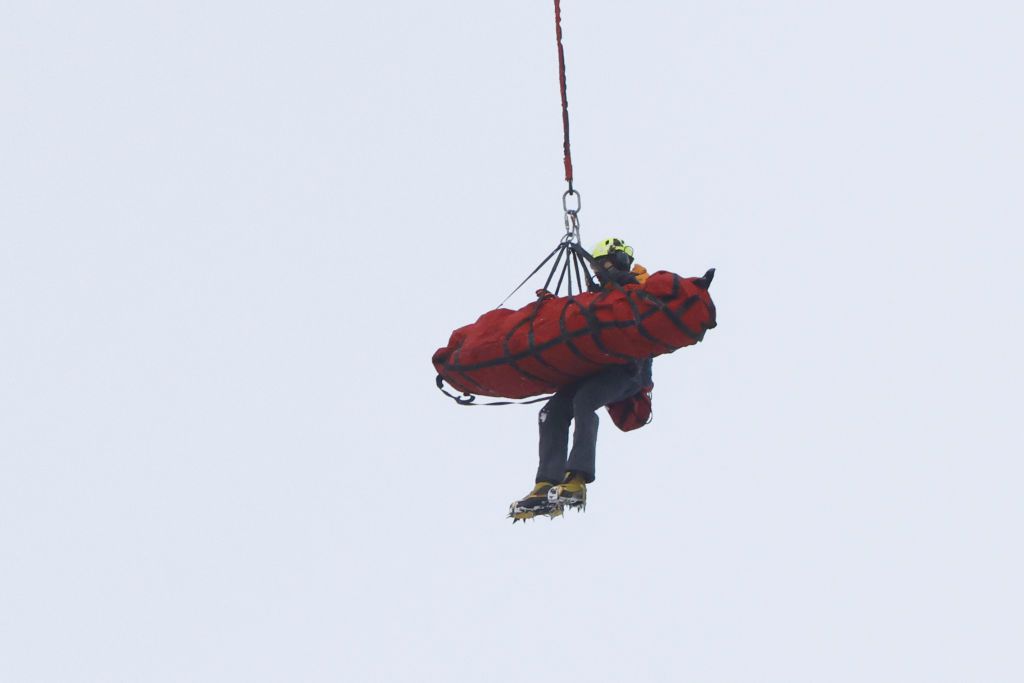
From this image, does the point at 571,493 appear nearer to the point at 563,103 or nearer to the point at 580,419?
the point at 580,419

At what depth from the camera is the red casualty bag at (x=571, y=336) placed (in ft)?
32.2

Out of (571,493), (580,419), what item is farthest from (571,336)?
(571,493)

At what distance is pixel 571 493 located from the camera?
10406 mm

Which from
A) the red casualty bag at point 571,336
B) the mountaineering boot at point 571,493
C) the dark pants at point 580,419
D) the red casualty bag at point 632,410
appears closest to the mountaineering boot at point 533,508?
the mountaineering boot at point 571,493

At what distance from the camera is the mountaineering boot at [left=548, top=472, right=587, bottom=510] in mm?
10349

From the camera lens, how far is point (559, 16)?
11086mm

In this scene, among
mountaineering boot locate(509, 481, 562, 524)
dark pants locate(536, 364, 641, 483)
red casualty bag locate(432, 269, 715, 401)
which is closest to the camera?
red casualty bag locate(432, 269, 715, 401)

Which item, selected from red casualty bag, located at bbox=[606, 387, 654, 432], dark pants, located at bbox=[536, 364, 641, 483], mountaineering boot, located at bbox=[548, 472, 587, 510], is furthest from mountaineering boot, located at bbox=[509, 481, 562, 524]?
red casualty bag, located at bbox=[606, 387, 654, 432]

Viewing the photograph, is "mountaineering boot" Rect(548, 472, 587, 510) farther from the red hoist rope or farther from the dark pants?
the red hoist rope

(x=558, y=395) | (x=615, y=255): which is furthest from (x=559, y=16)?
(x=558, y=395)

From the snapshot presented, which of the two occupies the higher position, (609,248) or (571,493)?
(609,248)

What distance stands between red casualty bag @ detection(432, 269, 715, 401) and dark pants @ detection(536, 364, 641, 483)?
85 mm

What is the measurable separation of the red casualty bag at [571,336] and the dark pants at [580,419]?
0.09 metres

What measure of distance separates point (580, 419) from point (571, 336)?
2.03 feet
